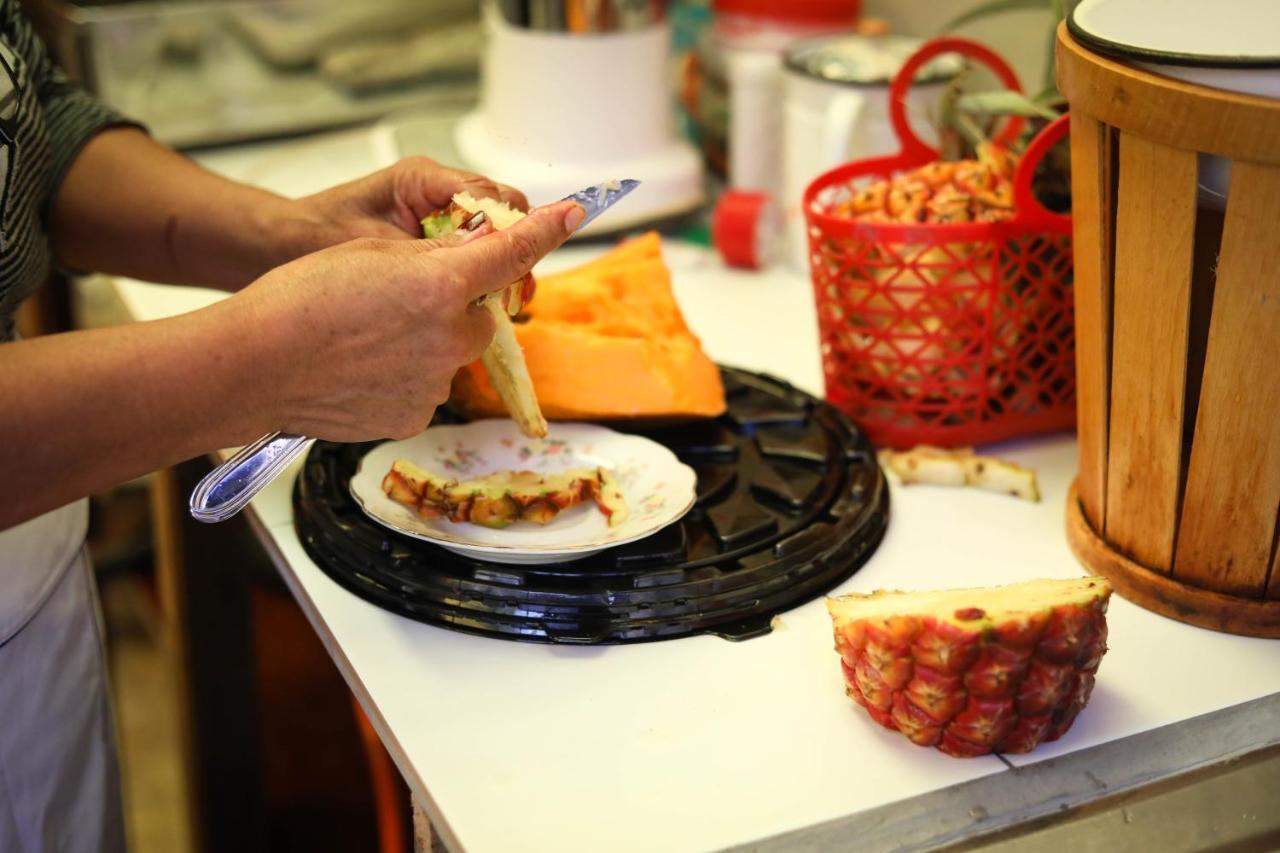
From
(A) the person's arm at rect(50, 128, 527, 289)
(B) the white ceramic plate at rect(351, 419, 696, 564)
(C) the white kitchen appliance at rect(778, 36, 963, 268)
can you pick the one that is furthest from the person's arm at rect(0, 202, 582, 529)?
(C) the white kitchen appliance at rect(778, 36, 963, 268)

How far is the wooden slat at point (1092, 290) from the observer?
74 cm

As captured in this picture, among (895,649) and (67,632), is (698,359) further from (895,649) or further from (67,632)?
(67,632)

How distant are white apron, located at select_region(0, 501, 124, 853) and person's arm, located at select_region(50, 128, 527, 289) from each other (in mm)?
196

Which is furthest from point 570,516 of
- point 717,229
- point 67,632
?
point 717,229

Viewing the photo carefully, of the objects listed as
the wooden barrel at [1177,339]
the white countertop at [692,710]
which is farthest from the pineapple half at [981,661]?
the wooden barrel at [1177,339]

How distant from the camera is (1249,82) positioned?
64 cm

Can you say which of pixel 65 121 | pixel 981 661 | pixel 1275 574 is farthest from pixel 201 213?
pixel 1275 574

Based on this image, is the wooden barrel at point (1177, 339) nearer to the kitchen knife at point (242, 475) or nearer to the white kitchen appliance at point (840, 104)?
the kitchen knife at point (242, 475)

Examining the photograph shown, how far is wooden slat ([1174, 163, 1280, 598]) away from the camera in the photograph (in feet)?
2.19

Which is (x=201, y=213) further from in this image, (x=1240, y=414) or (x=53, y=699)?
(x=1240, y=414)

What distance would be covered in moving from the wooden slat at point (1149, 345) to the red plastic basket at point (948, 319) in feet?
0.55

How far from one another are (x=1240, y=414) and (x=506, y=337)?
0.44 m

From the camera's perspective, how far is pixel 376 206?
3.15ft

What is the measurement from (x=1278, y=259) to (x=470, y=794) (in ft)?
1.62
